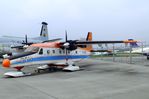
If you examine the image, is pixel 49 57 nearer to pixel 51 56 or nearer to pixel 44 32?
pixel 51 56

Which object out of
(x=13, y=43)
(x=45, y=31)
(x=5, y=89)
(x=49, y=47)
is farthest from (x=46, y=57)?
(x=45, y=31)

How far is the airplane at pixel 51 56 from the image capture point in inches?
616

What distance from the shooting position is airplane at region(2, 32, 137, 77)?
1564cm

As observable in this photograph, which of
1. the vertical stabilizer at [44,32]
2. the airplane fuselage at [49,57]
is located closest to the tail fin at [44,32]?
the vertical stabilizer at [44,32]

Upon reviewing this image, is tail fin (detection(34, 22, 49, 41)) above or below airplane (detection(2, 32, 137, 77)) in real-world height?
above

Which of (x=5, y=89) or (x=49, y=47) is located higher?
(x=49, y=47)

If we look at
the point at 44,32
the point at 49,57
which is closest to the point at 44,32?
the point at 44,32

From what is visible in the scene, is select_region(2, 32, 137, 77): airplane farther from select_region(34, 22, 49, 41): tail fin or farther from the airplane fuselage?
select_region(34, 22, 49, 41): tail fin

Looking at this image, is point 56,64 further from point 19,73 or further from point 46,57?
point 19,73

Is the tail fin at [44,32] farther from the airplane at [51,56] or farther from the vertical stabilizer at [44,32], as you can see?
the airplane at [51,56]

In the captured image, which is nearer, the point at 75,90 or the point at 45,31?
the point at 75,90

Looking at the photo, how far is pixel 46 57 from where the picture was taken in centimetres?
1770

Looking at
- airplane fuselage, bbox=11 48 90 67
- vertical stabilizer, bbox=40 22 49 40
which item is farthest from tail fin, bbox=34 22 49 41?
airplane fuselage, bbox=11 48 90 67

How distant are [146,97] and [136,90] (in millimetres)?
1352
